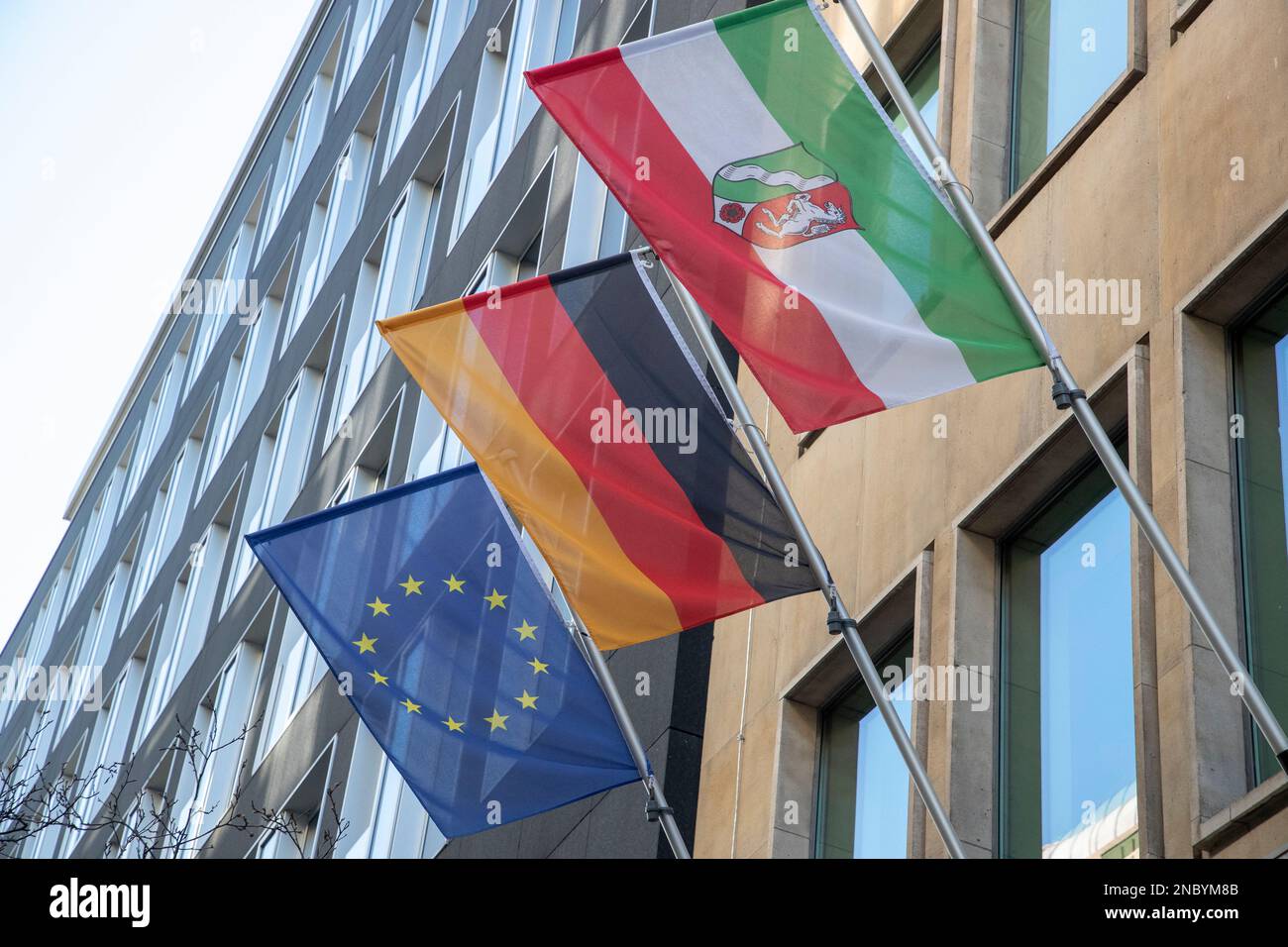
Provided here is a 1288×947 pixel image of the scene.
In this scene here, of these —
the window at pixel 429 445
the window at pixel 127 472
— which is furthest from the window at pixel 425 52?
the window at pixel 127 472

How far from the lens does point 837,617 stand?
11.2 metres

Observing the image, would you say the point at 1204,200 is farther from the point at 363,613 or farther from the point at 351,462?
the point at 351,462

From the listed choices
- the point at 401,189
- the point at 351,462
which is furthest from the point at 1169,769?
the point at 401,189

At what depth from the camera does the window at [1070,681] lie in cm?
1077

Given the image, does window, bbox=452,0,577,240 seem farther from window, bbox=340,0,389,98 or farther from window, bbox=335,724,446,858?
window, bbox=340,0,389,98

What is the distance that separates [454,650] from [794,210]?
13.4ft

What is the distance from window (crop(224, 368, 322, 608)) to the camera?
34.4 metres

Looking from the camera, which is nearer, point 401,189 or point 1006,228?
point 1006,228

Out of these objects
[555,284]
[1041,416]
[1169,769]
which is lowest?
[1169,769]

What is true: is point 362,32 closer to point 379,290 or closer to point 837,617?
point 379,290

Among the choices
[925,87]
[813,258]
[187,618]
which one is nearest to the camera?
[813,258]

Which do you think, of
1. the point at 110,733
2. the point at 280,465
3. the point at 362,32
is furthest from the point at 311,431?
the point at 362,32

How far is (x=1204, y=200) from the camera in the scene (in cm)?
1095

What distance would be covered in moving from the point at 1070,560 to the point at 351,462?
1935 cm
